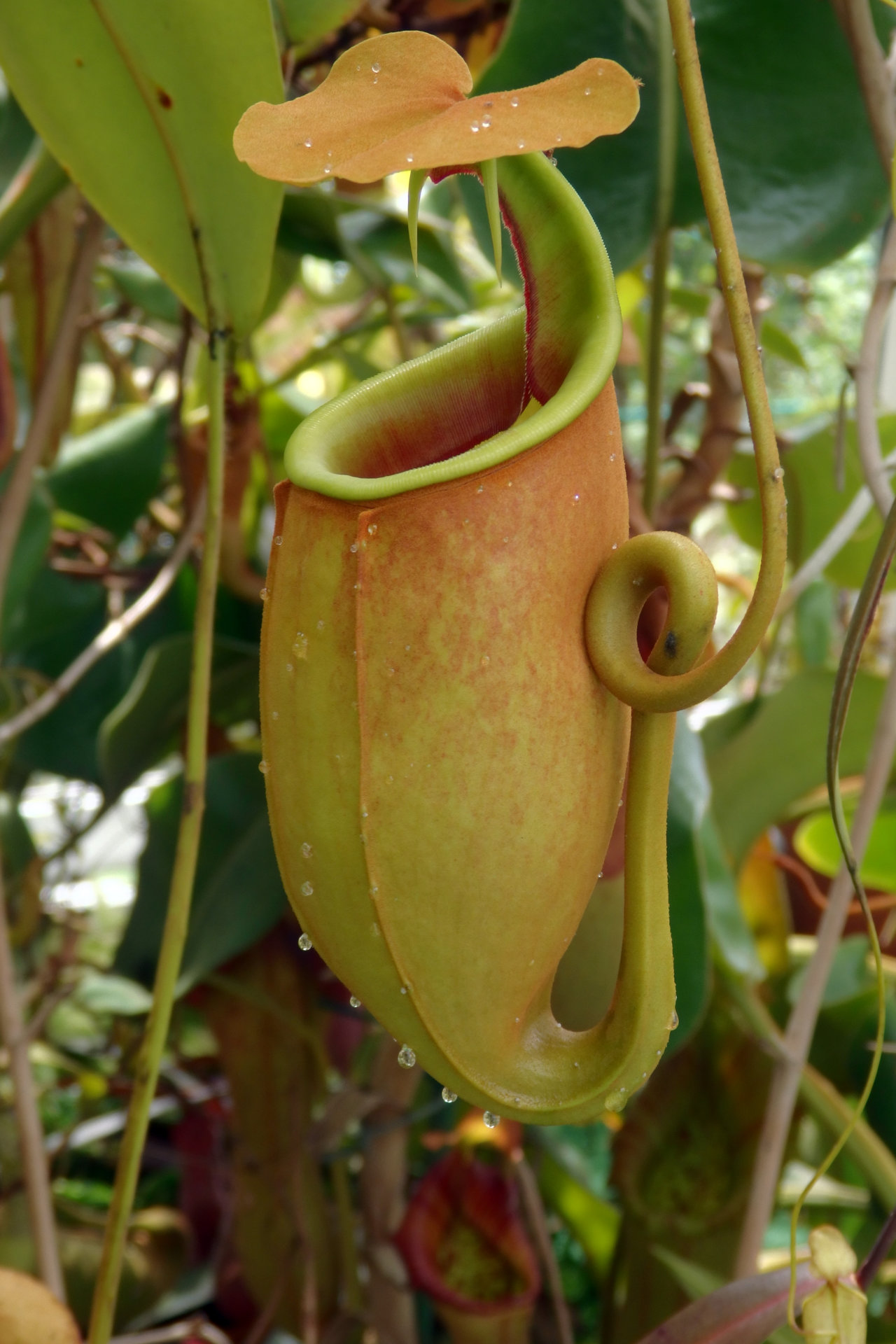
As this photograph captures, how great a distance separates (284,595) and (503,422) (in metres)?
0.10

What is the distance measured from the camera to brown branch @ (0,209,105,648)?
0.53m

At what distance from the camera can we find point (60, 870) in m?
0.96

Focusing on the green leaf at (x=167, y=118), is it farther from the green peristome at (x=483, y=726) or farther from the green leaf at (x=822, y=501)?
the green leaf at (x=822, y=501)

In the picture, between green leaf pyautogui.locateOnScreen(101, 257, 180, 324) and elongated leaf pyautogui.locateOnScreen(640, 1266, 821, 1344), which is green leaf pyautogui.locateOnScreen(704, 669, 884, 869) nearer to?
elongated leaf pyautogui.locateOnScreen(640, 1266, 821, 1344)

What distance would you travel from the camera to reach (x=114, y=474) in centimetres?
89

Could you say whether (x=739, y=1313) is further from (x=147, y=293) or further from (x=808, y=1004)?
(x=147, y=293)

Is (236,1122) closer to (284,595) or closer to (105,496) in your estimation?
(105,496)

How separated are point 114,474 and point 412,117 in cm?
71

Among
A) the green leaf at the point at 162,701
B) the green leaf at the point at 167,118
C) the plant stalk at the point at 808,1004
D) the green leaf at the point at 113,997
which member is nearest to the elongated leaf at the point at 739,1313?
the plant stalk at the point at 808,1004

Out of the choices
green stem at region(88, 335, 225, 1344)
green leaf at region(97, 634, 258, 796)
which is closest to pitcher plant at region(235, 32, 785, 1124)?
green stem at region(88, 335, 225, 1344)

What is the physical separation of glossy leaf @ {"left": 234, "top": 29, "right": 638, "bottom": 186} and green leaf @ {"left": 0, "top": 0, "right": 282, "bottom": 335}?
0.13m

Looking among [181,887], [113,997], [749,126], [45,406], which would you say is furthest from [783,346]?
[113,997]

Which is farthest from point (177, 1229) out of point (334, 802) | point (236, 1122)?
point (334, 802)

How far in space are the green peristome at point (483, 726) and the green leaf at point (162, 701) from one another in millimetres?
441
